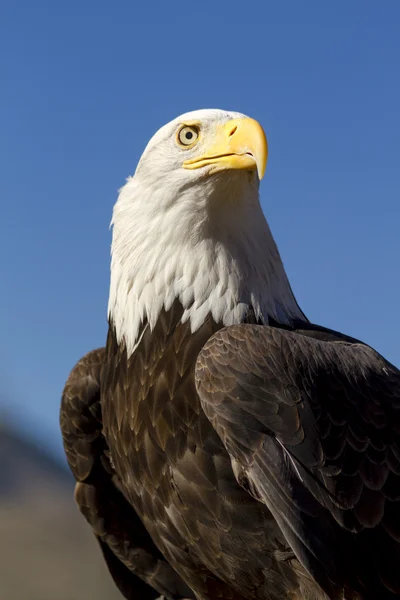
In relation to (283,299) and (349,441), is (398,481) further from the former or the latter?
(283,299)

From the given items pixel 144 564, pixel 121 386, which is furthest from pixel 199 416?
pixel 144 564

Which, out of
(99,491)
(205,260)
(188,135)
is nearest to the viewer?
(205,260)

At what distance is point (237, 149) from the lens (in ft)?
18.9

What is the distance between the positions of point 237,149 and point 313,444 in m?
1.90

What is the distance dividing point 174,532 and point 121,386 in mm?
1013

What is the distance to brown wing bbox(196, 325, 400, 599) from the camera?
5.00 meters

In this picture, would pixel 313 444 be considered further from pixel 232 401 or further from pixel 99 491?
pixel 99 491

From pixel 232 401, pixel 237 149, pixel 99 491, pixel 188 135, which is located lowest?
pixel 232 401

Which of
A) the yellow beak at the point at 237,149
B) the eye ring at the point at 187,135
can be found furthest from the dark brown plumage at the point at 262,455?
the eye ring at the point at 187,135

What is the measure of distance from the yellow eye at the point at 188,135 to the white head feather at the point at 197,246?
49 millimetres

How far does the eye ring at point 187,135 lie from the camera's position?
6077 mm

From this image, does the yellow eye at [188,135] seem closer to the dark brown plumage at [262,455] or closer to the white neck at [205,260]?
the white neck at [205,260]

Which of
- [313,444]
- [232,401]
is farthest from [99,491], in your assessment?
[313,444]

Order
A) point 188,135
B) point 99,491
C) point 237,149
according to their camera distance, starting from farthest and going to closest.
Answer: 1. point 99,491
2. point 188,135
3. point 237,149
